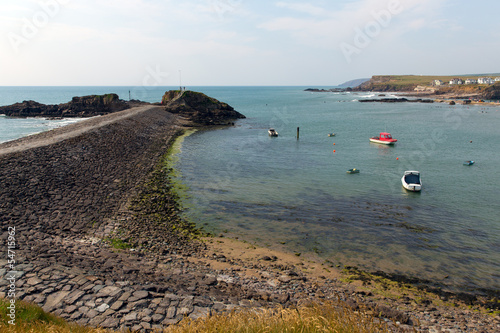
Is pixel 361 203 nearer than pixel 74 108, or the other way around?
pixel 361 203

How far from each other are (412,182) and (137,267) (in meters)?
25.6

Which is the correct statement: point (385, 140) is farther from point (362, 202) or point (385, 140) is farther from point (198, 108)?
point (198, 108)

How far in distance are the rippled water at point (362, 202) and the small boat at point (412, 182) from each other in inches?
23.9

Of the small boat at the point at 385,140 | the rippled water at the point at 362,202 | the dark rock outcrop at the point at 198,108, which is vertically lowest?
the rippled water at the point at 362,202

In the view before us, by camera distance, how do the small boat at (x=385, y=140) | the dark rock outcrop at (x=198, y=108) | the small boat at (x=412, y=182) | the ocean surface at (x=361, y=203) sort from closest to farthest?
the ocean surface at (x=361, y=203)
the small boat at (x=412, y=182)
the small boat at (x=385, y=140)
the dark rock outcrop at (x=198, y=108)

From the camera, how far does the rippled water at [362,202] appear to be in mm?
16766

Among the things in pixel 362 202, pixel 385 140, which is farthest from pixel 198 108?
pixel 362 202

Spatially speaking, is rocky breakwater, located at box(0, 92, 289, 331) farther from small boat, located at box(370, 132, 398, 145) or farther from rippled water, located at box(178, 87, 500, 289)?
small boat, located at box(370, 132, 398, 145)

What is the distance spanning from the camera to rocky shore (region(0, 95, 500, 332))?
10438mm

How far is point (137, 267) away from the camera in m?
13.7

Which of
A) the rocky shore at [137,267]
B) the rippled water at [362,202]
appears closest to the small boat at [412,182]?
the rippled water at [362,202]

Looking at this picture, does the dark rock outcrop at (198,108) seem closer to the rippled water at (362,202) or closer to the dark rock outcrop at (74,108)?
the dark rock outcrop at (74,108)

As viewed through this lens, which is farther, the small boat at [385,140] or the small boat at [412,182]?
the small boat at [385,140]

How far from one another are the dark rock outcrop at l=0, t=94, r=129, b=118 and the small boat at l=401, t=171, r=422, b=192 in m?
78.0
